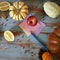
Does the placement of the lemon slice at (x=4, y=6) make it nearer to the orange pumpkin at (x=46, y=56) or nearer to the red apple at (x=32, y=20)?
the red apple at (x=32, y=20)

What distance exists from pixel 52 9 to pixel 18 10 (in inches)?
6.3

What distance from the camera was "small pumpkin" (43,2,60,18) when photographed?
105 cm

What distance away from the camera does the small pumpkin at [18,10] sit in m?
1.08

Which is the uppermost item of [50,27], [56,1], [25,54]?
[56,1]

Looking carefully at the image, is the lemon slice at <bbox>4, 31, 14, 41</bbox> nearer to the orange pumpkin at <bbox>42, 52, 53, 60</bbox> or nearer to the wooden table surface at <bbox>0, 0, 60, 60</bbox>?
the wooden table surface at <bbox>0, 0, 60, 60</bbox>

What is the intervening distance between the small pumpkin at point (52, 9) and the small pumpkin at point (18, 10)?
0.31 ft

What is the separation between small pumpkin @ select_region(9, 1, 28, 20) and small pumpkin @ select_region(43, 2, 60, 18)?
0.31 feet

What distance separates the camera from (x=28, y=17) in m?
1.09

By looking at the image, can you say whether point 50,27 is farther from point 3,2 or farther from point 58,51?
point 3,2

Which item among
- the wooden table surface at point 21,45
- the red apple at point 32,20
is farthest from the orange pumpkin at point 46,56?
the red apple at point 32,20

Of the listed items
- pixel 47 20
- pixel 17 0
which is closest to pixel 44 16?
pixel 47 20

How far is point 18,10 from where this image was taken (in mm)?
1095

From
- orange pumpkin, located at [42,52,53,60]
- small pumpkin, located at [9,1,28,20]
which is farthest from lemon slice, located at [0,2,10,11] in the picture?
orange pumpkin, located at [42,52,53,60]

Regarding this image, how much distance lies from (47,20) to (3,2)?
223 millimetres
